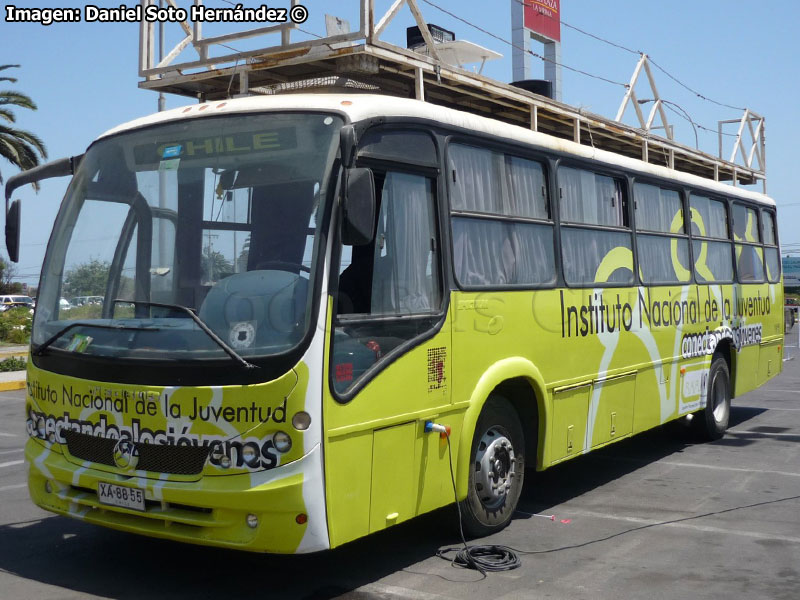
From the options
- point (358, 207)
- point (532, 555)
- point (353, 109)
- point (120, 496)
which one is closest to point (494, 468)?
point (532, 555)

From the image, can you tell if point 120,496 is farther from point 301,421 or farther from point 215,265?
point 215,265

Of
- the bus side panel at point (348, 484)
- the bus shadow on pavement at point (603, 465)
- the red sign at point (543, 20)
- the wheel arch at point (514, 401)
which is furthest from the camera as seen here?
the red sign at point (543, 20)

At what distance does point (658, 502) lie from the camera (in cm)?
784

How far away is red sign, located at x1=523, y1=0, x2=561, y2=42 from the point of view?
2055 centimetres

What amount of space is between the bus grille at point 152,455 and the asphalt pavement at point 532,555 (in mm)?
782

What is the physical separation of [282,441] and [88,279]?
186cm

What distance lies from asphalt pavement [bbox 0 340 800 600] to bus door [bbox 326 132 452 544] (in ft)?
1.87

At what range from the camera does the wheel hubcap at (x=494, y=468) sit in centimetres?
653

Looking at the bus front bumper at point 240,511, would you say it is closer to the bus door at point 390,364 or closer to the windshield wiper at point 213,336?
the bus door at point 390,364

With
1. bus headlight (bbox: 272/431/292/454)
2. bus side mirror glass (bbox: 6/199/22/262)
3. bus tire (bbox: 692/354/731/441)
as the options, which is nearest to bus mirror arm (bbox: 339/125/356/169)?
bus headlight (bbox: 272/431/292/454)

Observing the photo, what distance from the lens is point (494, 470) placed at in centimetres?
664

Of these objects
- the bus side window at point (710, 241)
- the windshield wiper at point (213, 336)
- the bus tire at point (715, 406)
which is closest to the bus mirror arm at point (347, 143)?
the windshield wiper at point (213, 336)

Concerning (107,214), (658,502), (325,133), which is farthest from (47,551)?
(658,502)

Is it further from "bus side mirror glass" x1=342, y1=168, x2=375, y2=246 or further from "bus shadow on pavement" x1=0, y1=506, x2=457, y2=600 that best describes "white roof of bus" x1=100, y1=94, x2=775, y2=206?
"bus shadow on pavement" x1=0, y1=506, x2=457, y2=600
